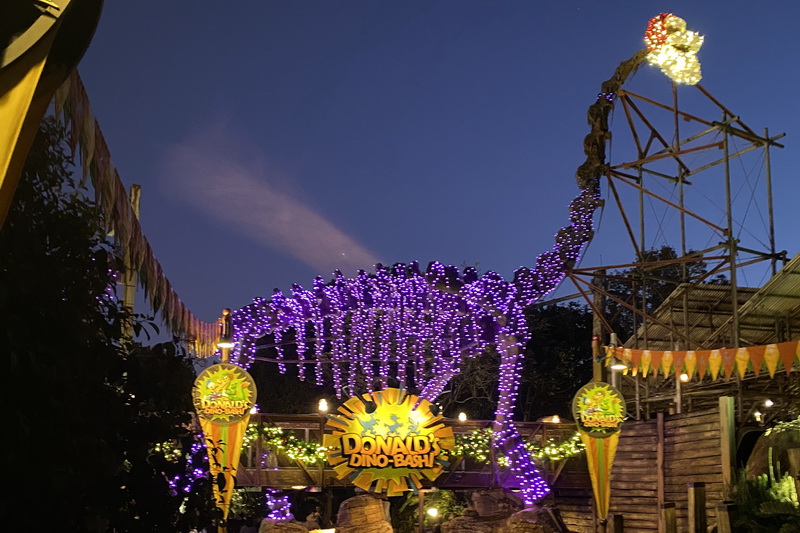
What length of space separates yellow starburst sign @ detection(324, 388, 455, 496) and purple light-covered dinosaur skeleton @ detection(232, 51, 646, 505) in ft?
7.51

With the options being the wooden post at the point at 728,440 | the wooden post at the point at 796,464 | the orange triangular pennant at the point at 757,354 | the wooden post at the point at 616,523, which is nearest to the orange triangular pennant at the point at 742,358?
the orange triangular pennant at the point at 757,354

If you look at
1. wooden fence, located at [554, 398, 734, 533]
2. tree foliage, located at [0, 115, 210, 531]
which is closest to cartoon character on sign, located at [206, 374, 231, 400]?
tree foliage, located at [0, 115, 210, 531]

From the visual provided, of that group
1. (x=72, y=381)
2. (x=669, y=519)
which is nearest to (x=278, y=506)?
(x=669, y=519)

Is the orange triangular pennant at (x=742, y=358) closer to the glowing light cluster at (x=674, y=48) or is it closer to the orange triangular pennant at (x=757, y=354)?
the orange triangular pennant at (x=757, y=354)

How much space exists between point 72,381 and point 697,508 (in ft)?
34.0

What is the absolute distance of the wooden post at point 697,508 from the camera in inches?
452

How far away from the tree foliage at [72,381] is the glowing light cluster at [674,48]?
13.6m

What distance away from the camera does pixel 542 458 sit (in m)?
16.6

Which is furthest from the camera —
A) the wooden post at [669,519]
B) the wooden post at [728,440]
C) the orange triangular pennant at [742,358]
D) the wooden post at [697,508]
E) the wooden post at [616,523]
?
the wooden post at [728,440]

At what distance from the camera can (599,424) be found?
1411cm

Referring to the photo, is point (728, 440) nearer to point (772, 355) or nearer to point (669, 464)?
point (669, 464)

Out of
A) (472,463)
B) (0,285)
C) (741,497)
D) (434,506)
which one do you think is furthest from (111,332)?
(434,506)

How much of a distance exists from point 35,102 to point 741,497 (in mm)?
11349

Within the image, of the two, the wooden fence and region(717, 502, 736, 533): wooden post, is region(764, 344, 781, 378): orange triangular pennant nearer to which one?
the wooden fence
